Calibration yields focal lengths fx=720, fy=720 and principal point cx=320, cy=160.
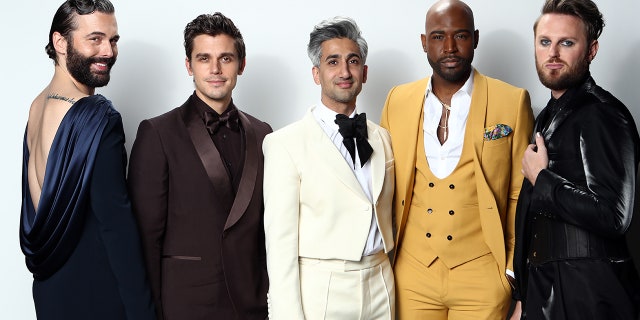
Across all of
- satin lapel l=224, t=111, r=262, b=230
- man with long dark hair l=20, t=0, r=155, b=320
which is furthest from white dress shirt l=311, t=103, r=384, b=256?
man with long dark hair l=20, t=0, r=155, b=320

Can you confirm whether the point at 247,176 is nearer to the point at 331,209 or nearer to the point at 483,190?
the point at 331,209

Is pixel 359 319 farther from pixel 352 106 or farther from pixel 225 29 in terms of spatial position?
pixel 225 29

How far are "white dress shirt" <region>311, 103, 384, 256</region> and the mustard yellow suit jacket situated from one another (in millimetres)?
217

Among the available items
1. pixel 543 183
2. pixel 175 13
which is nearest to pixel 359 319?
pixel 543 183

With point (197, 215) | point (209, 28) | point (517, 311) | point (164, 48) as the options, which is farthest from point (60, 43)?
point (517, 311)

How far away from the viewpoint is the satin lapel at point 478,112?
10.8 ft

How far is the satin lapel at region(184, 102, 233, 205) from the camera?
3229 millimetres

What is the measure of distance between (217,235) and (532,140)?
1.48 m

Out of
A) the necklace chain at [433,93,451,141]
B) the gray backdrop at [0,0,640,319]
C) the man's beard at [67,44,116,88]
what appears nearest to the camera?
the man's beard at [67,44,116,88]

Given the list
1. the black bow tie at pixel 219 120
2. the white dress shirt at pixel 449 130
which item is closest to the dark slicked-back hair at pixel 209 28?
the black bow tie at pixel 219 120

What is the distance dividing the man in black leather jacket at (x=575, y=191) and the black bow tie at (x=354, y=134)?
692 millimetres

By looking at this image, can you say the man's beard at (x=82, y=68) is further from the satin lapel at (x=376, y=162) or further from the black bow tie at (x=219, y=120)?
the satin lapel at (x=376, y=162)

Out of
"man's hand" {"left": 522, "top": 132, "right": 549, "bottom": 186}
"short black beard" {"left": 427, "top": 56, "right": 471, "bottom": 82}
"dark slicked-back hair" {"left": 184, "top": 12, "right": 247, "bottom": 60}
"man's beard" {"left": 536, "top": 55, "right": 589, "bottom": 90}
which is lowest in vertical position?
"man's hand" {"left": 522, "top": 132, "right": 549, "bottom": 186}

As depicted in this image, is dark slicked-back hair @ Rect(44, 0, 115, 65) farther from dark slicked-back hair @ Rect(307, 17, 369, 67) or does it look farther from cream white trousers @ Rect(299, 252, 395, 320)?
cream white trousers @ Rect(299, 252, 395, 320)
